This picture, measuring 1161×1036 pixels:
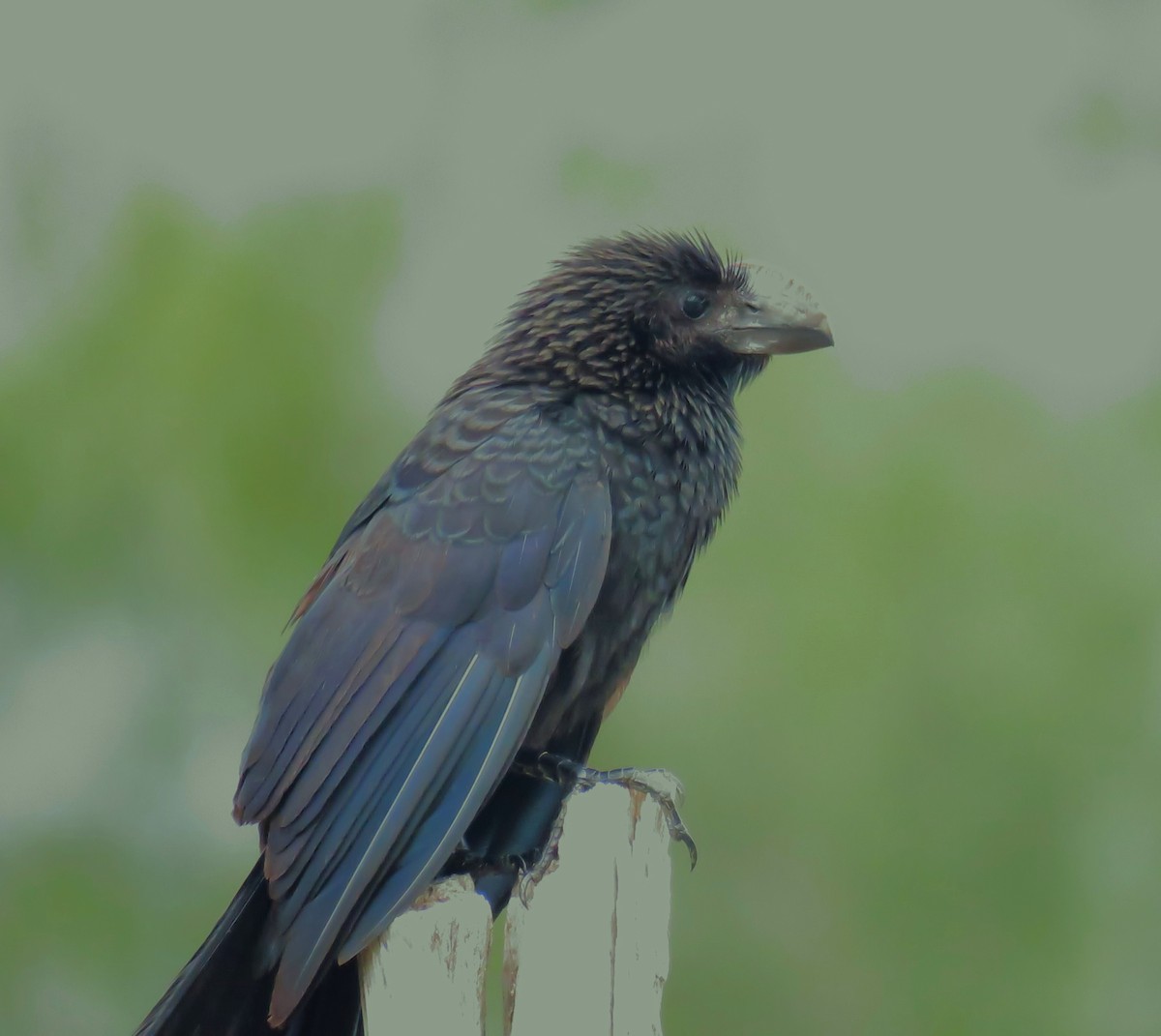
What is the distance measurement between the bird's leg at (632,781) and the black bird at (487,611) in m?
0.03

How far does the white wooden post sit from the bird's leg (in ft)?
0.42

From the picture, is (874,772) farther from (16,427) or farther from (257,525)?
(16,427)

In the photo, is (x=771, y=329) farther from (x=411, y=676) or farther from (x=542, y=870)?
(x=542, y=870)

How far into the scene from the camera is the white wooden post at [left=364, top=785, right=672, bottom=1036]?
207 cm

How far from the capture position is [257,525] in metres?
5.24

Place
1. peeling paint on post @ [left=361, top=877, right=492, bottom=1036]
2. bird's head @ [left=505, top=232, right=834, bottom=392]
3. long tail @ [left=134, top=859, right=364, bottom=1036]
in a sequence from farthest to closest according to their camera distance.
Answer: bird's head @ [left=505, top=232, right=834, bottom=392], long tail @ [left=134, top=859, right=364, bottom=1036], peeling paint on post @ [left=361, top=877, right=492, bottom=1036]

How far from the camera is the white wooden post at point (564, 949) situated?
207 centimetres

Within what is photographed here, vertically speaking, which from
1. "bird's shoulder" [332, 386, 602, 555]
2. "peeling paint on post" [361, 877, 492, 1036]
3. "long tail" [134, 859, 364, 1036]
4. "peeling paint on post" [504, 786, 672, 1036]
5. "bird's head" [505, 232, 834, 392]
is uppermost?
"bird's head" [505, 232, 834, 392]

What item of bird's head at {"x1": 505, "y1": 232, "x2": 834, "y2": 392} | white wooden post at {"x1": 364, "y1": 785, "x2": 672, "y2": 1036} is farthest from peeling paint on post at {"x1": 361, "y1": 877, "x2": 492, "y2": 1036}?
bird's head at {"x1": 505, "y1": 232, "x2": 834, "y2": 392}

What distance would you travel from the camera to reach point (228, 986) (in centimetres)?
237

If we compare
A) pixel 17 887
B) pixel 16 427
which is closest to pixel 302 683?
pixel 17 887

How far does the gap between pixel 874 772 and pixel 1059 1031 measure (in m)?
1.01

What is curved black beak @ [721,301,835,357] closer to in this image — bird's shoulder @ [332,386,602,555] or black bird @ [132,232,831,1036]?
black bird @ [132,232,831,1036]

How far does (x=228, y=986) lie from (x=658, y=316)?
5.47ft
